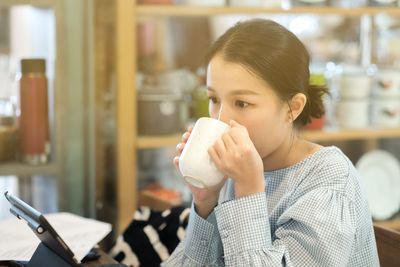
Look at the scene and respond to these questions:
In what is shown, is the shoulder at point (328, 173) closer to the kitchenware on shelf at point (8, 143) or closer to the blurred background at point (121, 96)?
the blurred background at point (121, 96)

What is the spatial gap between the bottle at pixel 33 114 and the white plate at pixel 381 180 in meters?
1.20

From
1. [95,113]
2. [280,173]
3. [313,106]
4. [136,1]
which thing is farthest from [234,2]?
[280,173]

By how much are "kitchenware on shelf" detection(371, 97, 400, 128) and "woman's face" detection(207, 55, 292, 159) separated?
4.33 feet

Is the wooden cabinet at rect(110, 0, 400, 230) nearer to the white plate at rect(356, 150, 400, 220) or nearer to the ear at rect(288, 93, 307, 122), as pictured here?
the white plate at rect(356, 150, 400, 220)

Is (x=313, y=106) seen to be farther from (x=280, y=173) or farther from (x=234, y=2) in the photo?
(x=234, y=2)

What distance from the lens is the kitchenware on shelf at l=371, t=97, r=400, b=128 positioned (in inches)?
92.4

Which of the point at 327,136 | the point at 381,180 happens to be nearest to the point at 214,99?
the point at 327,136

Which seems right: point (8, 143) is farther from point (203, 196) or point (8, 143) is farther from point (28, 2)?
point (203, 196)

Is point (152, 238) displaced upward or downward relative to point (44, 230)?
downward

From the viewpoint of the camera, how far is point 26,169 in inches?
78.2

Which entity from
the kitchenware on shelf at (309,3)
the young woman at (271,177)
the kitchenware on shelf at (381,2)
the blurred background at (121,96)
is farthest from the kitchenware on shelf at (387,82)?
the young woman at (271,177)

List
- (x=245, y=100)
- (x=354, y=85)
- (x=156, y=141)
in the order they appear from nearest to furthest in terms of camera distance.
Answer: (x=245, y=100) < (x=156, y=141) < (x=354, y=85)

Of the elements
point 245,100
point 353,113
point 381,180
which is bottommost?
point 381,180

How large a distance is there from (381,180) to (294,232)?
158 cm
